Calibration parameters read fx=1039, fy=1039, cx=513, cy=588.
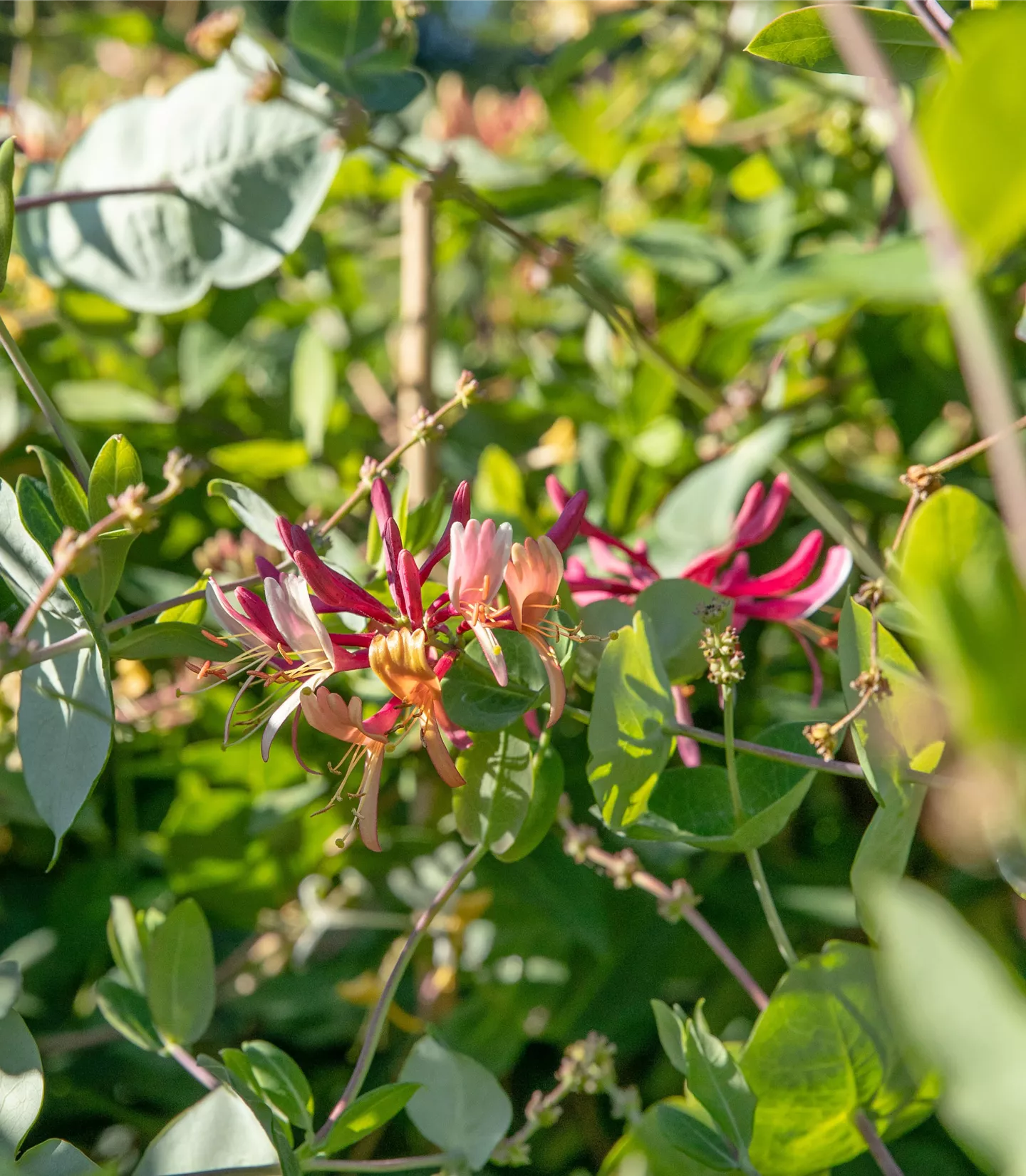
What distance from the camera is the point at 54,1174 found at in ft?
0.93

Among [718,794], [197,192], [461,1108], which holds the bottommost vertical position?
[461,1108]

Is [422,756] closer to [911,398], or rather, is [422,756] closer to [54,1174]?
[54,1174]

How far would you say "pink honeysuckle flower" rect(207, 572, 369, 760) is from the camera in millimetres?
278

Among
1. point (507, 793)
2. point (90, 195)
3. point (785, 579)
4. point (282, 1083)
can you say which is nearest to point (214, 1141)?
point (282, 1083)

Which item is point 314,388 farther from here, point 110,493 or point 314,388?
point 110,493

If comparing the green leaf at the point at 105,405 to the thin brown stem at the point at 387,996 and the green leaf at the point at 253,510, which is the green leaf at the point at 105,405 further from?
the thin brown stem at the point at 387,996

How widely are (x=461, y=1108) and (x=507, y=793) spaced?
0.36 ft

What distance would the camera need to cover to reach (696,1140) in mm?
280

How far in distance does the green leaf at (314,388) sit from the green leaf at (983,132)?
0.42 meters

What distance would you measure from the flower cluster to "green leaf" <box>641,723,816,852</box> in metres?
0.05

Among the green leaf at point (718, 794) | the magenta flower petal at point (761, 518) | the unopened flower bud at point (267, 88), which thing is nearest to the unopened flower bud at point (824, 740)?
the green leaf at point (718, 794)

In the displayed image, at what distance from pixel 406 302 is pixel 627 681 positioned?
345 mm

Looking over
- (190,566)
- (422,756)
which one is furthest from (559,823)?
(190,566)

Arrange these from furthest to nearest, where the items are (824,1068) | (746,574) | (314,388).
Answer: (314,388) → (746,574) → (824,1068)
